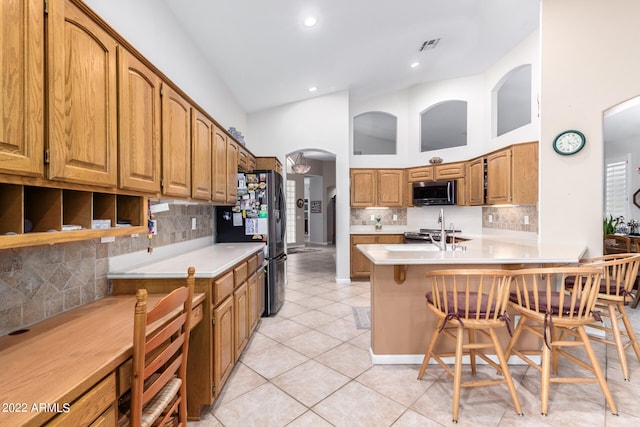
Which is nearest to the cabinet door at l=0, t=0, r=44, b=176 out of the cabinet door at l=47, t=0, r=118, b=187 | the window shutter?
the cabinet door at l=47, t=0, r=118, b=187

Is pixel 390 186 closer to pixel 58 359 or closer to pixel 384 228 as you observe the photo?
pixel 384 228

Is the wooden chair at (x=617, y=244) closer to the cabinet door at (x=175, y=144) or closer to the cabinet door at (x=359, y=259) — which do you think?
the cabinet door at (x=359, y=259)

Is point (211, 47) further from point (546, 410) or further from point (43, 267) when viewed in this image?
point (546, 410)

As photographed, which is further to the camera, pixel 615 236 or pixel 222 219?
pixel 615 236

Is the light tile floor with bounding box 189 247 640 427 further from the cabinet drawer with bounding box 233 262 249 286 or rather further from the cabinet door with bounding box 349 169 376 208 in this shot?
the cabinet door with bounding box 349 169 376 208

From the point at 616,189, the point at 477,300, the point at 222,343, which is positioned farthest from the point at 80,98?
the point at 616,189

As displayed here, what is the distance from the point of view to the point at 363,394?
6.66 feet

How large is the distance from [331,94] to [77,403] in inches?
206

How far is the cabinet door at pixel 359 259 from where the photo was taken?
210 inches

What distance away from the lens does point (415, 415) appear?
1806 mm

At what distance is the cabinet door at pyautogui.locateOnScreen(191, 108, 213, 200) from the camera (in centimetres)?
229

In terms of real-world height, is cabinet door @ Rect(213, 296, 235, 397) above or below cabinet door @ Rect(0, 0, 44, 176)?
below

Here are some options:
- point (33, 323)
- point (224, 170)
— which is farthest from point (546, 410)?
point (224, 170)

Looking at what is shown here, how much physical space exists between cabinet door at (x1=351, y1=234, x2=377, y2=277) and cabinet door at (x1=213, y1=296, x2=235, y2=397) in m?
3.39
